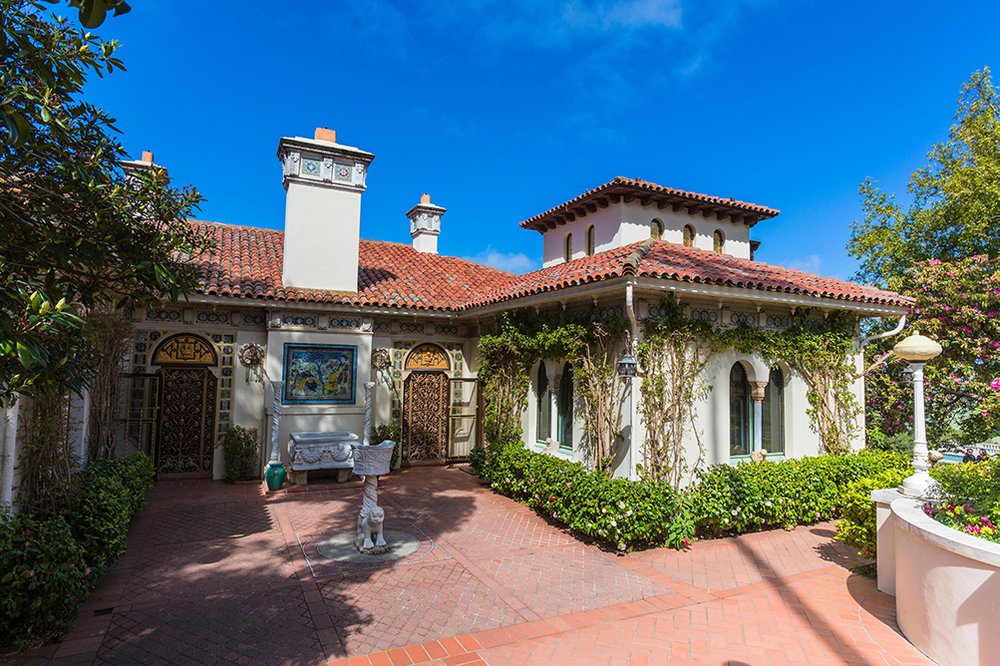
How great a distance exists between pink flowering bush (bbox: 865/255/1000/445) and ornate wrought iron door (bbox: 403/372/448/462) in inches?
416

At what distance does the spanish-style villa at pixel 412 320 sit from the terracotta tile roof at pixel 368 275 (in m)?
0.07

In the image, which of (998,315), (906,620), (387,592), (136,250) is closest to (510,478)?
(387,592)

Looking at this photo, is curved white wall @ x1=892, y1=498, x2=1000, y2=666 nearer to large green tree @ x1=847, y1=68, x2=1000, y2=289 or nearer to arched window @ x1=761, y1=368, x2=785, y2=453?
arched window @ x1=761, y1=368, x2=785, y2=453

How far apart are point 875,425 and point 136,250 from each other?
17.6 metres

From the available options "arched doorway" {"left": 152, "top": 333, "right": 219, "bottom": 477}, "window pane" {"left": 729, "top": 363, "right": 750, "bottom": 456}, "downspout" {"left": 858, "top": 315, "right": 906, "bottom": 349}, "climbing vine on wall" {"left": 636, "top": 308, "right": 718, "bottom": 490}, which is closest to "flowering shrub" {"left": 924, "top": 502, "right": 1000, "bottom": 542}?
"climbing vine on wall" {"left": 636, "top": 308, "right": 718, "bottom": 490}

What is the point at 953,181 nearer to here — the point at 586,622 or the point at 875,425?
the point at 875,425

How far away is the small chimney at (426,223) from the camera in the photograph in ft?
55.2

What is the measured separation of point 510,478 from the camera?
9812 millimetres

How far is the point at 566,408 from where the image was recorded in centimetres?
987

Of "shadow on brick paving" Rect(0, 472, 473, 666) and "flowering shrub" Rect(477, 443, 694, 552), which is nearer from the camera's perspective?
"shadow on brick paving" Rect(0, 472, 473, 666)

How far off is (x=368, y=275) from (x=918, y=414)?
11.7 metres

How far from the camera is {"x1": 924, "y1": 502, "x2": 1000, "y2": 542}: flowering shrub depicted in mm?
4638

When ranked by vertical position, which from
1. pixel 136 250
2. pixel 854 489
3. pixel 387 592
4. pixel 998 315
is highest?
pixel 998 315

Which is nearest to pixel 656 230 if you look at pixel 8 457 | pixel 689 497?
pixel 689 497
